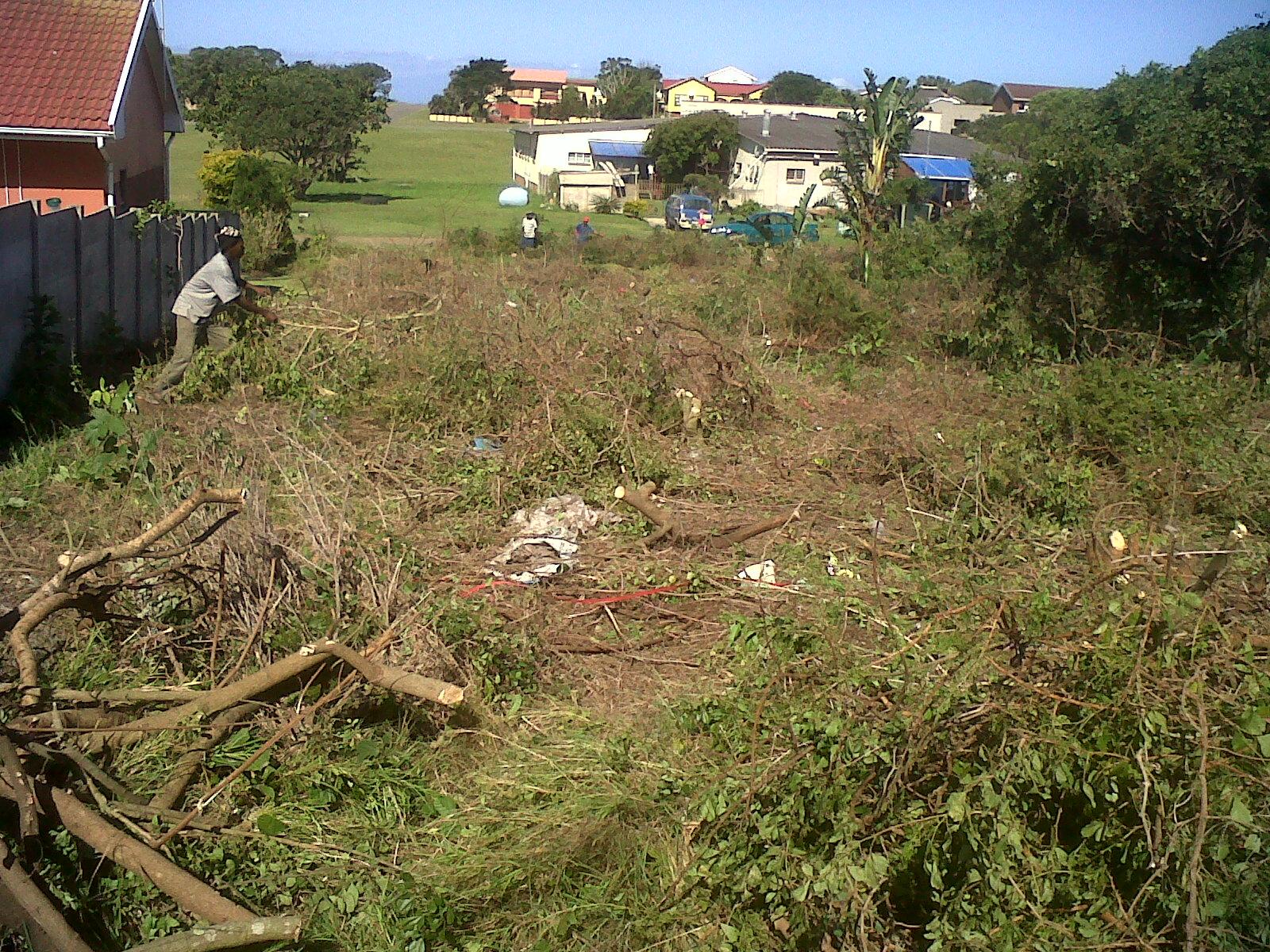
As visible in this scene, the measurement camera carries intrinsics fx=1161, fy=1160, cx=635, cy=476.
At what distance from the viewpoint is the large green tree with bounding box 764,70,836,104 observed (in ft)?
385

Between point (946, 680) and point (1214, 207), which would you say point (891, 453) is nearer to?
point (946, 680)

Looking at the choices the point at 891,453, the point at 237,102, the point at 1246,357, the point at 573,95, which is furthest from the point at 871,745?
the point at 573,95

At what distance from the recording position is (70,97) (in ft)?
58.3

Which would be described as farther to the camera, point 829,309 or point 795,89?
point 795,89

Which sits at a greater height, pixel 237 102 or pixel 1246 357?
pixel 237 102

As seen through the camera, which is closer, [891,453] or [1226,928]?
[1226,928]

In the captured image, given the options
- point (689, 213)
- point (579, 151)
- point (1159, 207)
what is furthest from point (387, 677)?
point (579, 151)

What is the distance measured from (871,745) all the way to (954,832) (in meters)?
0.32

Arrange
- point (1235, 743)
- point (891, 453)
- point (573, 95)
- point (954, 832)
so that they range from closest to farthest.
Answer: point (1235, 743), point (954, 832), point (891, 453), point (573, 95)

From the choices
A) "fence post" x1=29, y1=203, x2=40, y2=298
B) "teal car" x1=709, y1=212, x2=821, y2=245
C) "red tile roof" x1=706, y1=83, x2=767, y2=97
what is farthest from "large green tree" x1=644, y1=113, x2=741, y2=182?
"red tile roof" x1=706, y1=83, x2=767, y2=97

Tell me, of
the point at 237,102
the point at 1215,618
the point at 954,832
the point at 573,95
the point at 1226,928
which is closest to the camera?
the point at 1226,928

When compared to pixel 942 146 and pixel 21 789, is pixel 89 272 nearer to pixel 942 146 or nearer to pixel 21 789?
pixel 21 789

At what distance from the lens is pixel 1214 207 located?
11086mm

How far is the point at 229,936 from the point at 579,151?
5822 centimetres
